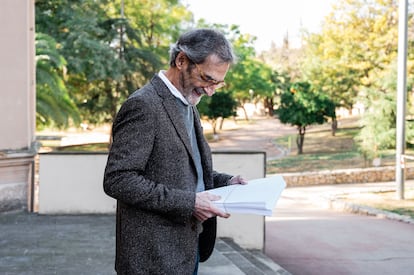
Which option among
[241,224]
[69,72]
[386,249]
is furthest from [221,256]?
[69,72]

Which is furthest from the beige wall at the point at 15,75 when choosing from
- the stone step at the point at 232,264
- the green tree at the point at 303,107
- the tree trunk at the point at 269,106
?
the tree trunk at the point at 269,106

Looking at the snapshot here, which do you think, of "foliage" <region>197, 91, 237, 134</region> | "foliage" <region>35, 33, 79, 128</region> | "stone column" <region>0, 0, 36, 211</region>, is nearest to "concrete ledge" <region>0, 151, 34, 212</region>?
"stone column" <region>0, 0, 36, 211</region>

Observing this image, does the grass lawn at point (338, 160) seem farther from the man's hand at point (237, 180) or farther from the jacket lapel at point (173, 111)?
the jacket lapel at point (173, 111)

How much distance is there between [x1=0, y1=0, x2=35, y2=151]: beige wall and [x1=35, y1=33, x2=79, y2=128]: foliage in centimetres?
879

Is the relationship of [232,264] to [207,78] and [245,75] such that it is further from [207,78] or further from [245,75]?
[245,75]

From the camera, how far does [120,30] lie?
27734mm

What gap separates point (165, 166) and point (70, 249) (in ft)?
14.8

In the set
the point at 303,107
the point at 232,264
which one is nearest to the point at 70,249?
the point at 232,264

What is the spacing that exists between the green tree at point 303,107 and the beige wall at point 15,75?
2289 centimetres

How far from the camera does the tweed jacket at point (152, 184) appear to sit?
2012 millimetres

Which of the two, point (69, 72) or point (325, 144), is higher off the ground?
point (69, 72)

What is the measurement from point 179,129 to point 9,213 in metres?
6.75

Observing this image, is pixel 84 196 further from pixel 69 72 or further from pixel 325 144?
pixel 325 144

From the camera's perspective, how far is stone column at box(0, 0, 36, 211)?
826 cm
